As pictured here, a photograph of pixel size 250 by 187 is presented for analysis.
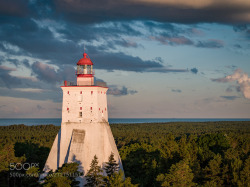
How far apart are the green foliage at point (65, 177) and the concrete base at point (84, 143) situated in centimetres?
265

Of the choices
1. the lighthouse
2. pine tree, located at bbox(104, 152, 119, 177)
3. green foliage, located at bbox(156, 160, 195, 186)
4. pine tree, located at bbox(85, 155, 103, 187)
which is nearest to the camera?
green foliage, located at bbox(156, 160, 195, 186)

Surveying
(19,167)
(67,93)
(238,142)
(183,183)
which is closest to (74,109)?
(67,93)

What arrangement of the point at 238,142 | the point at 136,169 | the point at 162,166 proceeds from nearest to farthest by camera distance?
the point at 162,166
the point at 136,169
the point at 238,142

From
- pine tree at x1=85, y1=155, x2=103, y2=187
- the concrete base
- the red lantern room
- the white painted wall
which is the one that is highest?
the red lantern room

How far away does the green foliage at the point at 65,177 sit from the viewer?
28.1m

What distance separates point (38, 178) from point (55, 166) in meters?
2.11

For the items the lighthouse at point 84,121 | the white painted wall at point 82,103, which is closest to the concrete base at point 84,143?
the lighthouse at point 84,121

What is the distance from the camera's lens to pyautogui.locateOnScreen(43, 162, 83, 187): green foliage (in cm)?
2813

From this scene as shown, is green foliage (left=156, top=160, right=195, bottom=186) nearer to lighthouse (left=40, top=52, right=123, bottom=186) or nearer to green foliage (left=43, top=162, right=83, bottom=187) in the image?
green foliage (left=43, top=162, right=83, bottom=187)

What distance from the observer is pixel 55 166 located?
35281 millimetres

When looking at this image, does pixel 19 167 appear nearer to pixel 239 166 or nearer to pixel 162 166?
pixel 162 166

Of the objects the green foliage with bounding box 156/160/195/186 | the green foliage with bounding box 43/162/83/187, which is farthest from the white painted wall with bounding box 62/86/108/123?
the green foliage with bounding box 156/160/195/186

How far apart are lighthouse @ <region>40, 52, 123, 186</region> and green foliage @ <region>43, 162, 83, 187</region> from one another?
345cm

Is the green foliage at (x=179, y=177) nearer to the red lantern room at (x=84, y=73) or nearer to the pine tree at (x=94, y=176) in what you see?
the pine tree at (x=94, y=176)
